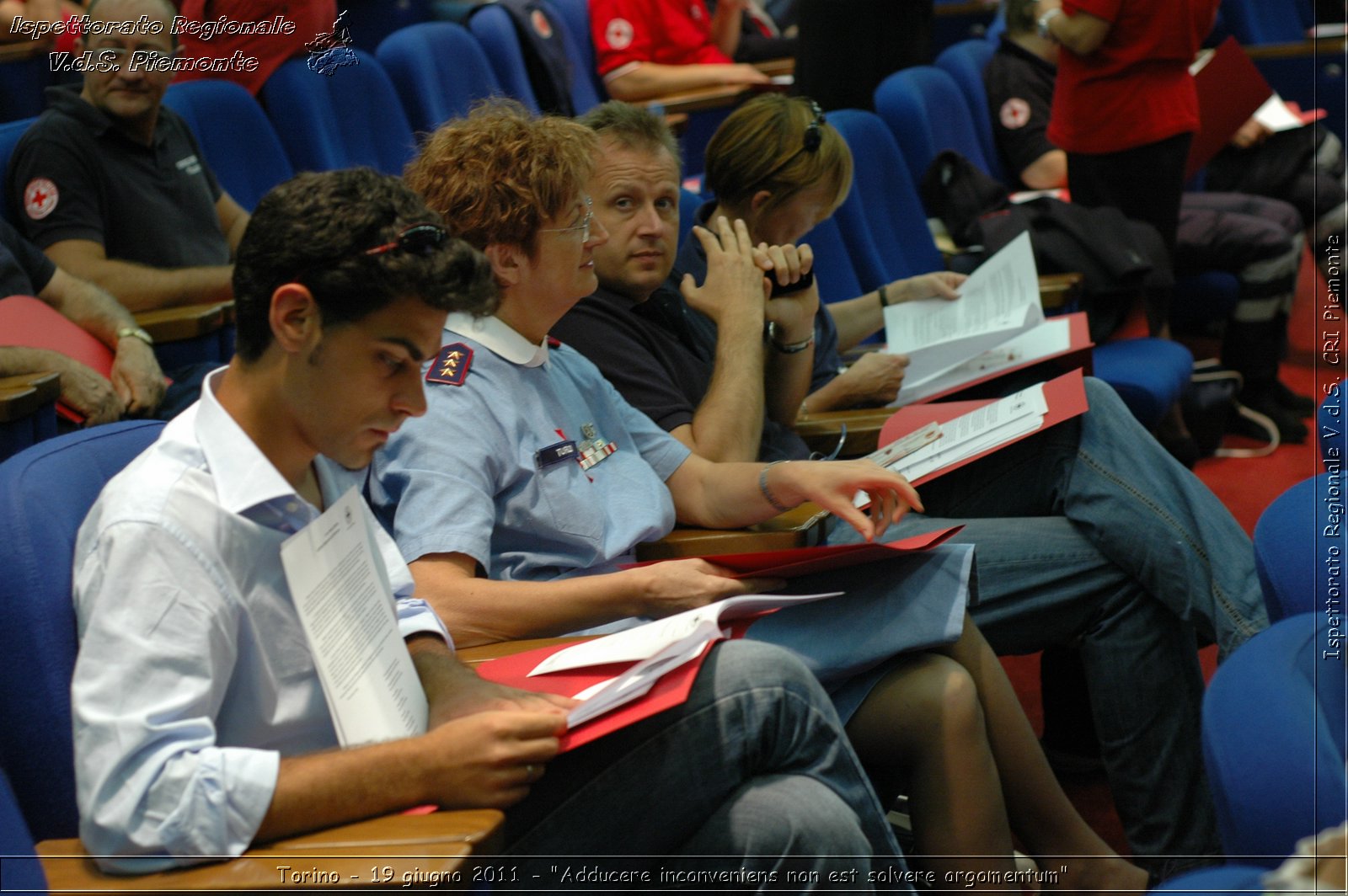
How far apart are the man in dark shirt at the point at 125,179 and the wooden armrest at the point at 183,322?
13 cm

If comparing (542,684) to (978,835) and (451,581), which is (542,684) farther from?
(978,835)

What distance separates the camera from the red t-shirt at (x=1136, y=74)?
310cm

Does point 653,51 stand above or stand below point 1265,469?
above

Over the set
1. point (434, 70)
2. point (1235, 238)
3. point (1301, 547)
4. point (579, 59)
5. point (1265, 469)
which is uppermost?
point (434, 70)

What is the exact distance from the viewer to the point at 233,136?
2865 millimetres

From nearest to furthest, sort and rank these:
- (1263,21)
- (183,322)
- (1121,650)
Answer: (1121,650) < (183,322) < (1263,21)

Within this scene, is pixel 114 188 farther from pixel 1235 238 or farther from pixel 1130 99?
pixel 1235 238

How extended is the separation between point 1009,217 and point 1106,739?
1740 millimetres

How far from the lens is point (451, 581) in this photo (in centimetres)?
138

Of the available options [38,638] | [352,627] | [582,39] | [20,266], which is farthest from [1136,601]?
[582,39]

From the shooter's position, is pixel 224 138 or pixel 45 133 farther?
pixel 224 138

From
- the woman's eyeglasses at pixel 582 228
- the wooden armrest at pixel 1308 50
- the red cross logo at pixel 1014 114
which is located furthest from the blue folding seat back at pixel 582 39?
the woman's eyeglasses at pixel 582 228

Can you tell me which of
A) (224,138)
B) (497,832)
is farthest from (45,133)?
(497,832)

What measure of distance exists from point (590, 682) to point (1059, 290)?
1972mm
